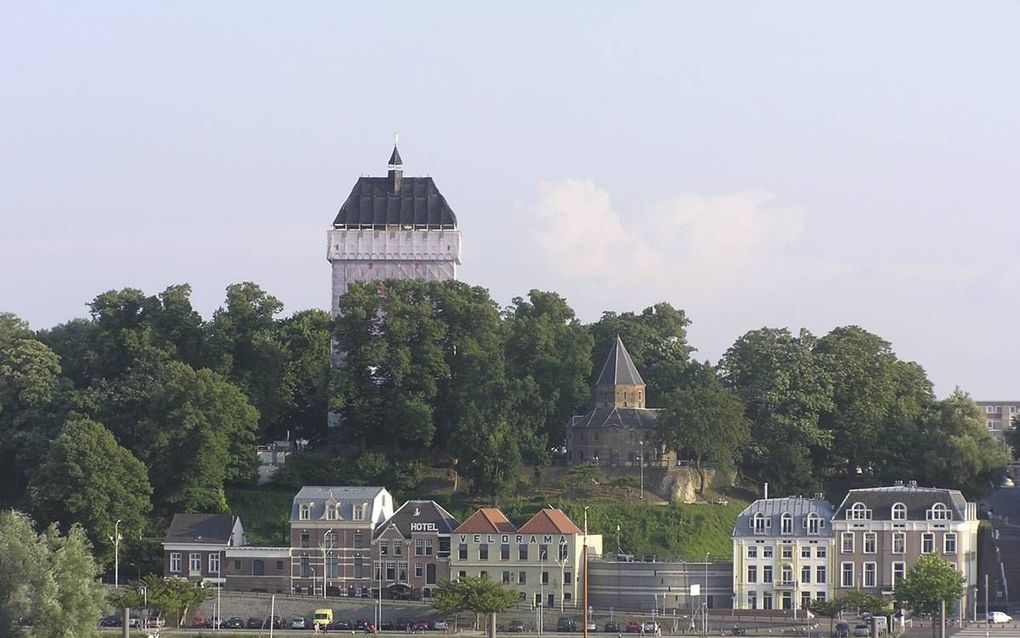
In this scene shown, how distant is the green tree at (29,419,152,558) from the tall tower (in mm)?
22588

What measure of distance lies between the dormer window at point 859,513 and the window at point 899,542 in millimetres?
1500

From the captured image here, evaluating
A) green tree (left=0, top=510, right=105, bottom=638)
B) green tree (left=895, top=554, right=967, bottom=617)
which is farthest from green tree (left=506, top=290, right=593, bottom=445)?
green tree (left=0, top=510, right=105, bottom=638)

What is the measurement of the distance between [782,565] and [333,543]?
21561 mm

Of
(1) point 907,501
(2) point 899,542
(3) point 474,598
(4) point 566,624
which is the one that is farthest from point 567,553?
(1) point 907,501

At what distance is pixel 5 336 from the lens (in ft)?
455

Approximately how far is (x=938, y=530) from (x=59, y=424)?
146ft

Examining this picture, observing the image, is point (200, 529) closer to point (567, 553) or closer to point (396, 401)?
point (396, 401)

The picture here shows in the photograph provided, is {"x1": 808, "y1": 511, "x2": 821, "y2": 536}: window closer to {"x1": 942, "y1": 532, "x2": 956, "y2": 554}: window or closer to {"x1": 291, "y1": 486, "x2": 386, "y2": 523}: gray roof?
{"x1": 942, "y1": 532, "x2": 956, "y2": 554}: window

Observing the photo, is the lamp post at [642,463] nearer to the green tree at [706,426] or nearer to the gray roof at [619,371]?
the green tree at [706,426]

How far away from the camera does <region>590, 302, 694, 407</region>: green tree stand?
462 feet

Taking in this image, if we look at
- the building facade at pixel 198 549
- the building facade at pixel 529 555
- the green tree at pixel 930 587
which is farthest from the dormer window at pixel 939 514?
the building facade at pixel 198 549

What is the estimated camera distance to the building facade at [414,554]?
123875 millimetres

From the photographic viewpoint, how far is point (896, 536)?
Result: 120375 millimetres

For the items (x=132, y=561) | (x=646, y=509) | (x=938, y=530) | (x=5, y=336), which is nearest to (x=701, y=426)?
(x=646, y=509)
